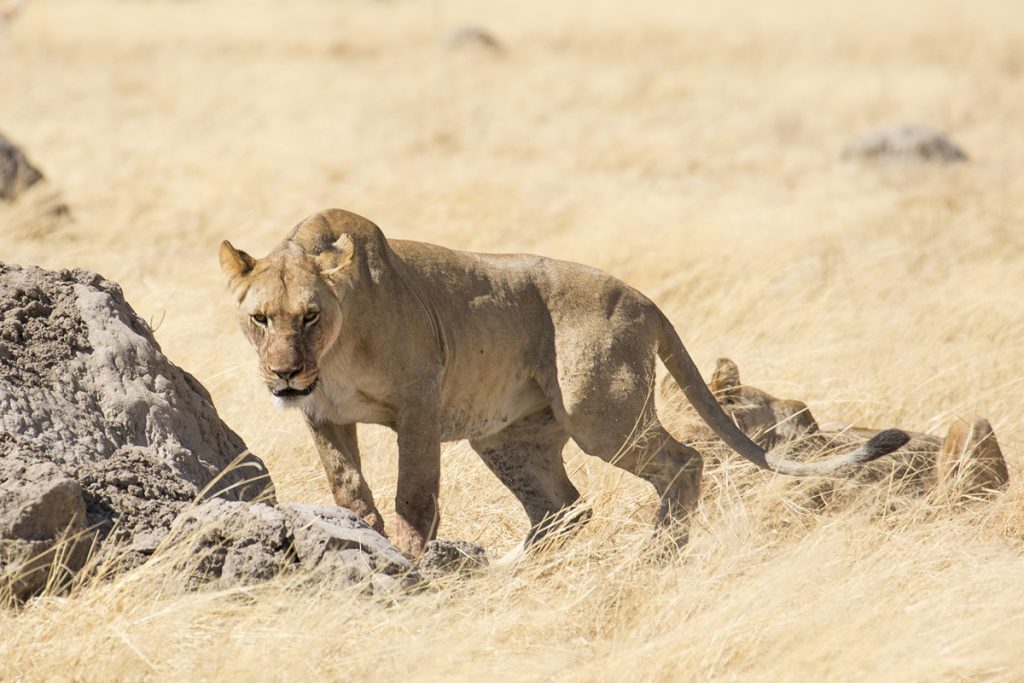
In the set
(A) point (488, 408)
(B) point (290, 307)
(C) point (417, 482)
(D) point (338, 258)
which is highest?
(D) point (338, 258)

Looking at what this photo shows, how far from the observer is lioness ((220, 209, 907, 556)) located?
520 centimetres

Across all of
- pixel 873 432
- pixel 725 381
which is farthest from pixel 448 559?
pixel 873 432

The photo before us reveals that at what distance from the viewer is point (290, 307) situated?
505 centimetres

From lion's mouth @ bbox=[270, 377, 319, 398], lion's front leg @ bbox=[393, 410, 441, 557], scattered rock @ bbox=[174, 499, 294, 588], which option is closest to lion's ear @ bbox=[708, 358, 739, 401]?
lion's front leg @ bbox=[393, 410, 441, 557]

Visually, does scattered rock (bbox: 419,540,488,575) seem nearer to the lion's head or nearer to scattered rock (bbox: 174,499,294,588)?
scattered rock (bbox: 174,499,294,588)

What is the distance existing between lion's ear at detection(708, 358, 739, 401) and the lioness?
31.4 inches

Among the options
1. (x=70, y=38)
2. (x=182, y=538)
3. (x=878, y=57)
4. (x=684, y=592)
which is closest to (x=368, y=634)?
(x=182, y=538)

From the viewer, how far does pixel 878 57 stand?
28.1 meters

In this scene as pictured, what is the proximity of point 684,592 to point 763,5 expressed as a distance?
3472 centimetres

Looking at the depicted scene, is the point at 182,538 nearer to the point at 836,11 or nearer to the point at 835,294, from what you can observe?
the point at 835,294

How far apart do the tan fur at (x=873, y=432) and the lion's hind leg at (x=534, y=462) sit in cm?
102

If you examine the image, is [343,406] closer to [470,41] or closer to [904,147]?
[904,147]

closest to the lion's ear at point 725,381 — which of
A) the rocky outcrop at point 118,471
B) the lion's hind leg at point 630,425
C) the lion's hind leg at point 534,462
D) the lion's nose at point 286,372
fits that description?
the lion's hind leg at point 630,425

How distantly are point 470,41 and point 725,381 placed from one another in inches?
876
